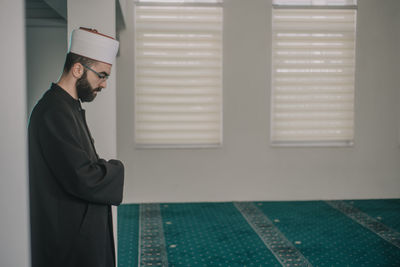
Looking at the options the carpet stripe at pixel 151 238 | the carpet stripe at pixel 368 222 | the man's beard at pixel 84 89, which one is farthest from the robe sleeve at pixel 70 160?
the carpet stripe at pixel 368 222

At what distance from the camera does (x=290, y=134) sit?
5039 mm

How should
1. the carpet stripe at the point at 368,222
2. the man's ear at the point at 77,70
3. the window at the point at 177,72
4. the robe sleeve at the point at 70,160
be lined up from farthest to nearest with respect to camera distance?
the window at the point at 177,72 → the carpet stripe at the point at 368,222 → the man's ear at the point at 77,70 → the robe sleeve at the point at 70,160

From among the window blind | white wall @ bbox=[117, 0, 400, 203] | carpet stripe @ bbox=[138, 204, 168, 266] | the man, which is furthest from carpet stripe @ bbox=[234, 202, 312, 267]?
the window blind

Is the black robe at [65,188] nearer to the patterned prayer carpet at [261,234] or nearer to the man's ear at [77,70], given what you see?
the man's ear at [77,70]

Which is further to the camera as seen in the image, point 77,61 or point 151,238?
point 151,238

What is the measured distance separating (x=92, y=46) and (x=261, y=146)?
3504 mm

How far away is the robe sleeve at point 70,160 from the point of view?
149 centimetres

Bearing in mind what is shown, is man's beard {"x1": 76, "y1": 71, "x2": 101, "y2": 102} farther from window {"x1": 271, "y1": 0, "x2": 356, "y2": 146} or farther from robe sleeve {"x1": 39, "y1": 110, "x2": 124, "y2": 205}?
window {"x1": 271, "y1": 0, "x2": 356, "y2": 146}

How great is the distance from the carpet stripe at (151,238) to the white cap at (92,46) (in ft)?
Answer: 5.83

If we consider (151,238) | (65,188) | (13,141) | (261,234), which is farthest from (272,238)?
(13,141)

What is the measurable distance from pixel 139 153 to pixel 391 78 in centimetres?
333

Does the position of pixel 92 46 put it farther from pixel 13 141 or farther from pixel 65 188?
pixel 13 141

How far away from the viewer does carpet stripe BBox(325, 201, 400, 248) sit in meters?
3.59

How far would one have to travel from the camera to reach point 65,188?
1.54 m
